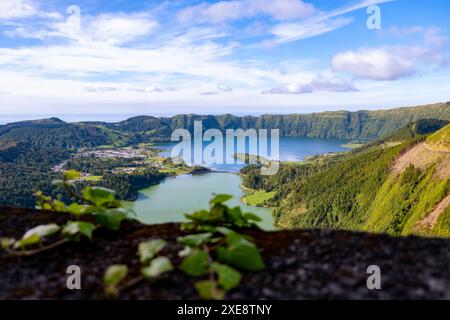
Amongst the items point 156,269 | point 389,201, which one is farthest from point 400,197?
point 156,269

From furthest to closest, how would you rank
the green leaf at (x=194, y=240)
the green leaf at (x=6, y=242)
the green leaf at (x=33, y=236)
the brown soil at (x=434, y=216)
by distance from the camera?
the brown soil at (x=434, y=216)
the green leaf at (x=194, y=240)
the green leaf at (x=33, y=236)
the green leaf at (x=6, y=242)

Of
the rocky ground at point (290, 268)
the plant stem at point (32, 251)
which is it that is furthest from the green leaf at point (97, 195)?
the plant stem at point (32, 251)

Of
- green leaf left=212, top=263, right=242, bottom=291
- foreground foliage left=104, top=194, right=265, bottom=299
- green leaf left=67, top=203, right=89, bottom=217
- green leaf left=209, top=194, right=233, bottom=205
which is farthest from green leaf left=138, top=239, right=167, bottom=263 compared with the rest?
green leaf left=67, top=203, right=89, bottom=217

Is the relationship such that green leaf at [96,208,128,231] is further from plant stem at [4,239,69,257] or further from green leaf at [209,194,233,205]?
green leaf at [209,194,233,205]

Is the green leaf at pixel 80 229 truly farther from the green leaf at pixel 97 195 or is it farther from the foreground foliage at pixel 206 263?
the green leaf at pixel 97 195

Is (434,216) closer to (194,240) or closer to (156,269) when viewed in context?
(194,240)
